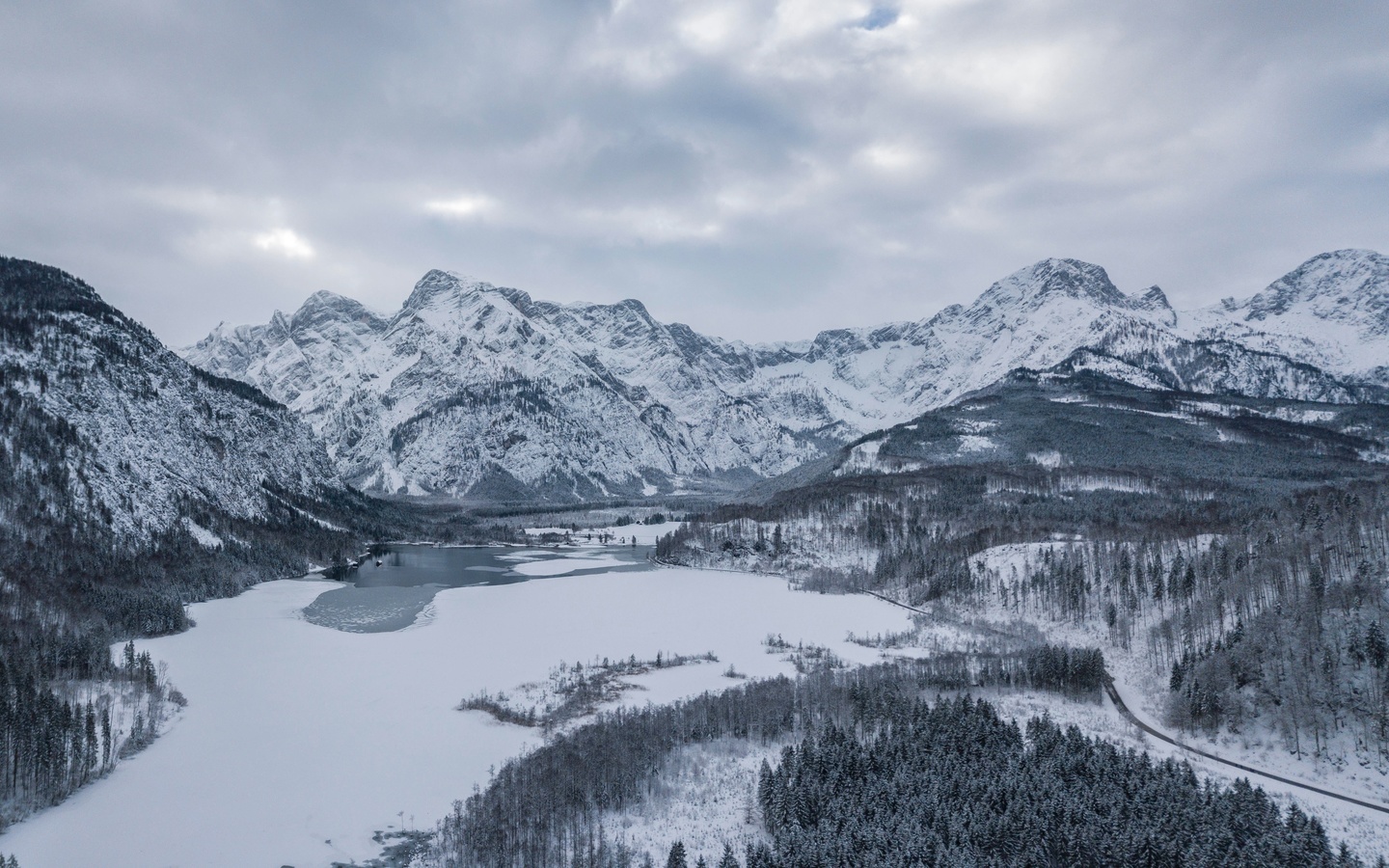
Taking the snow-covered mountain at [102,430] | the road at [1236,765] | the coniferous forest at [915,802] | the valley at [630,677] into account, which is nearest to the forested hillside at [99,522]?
the snow-covered mountain at [102,430]

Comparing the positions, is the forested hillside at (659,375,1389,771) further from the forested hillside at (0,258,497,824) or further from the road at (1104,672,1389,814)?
the forested hillside at (0,258,497,824)

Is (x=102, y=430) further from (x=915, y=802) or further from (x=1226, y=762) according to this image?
(x=1226, y=762)

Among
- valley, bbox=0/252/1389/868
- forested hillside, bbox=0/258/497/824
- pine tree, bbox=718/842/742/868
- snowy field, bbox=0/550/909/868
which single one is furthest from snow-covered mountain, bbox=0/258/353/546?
pine tree, bbox=718/842/742/868

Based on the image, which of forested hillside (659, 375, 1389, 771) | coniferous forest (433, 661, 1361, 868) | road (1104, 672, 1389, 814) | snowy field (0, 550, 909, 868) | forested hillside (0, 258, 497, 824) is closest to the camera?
coniferous forest (433, 661, 1361, 868)

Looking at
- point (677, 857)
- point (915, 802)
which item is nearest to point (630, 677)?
point (915, 802)

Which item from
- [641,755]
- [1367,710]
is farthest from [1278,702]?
[641,755]

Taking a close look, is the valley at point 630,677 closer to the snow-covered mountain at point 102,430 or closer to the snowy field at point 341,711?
the snowy field at point 341,711

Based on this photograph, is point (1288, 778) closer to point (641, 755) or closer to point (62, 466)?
point (641, 755)
